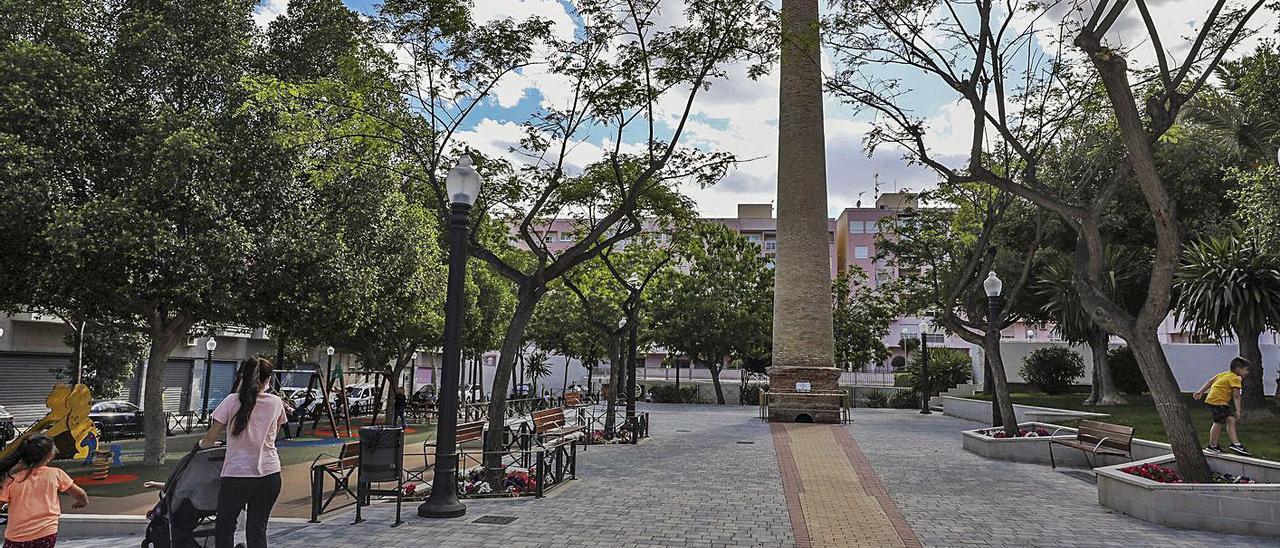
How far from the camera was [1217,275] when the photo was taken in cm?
1725

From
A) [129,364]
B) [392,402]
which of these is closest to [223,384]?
[129,364]

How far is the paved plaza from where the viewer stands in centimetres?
743

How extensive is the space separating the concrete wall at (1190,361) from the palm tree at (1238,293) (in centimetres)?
1446

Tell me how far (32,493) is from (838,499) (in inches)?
324

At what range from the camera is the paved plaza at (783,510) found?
743 cm

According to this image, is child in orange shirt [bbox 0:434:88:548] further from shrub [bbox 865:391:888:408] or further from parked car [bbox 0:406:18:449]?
shrub [bbox 865:391:888:408]

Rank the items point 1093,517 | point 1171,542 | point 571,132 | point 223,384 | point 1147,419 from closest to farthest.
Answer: point 1171,542
point 1093,517
point 571,132
point 1147,419
point 223,384

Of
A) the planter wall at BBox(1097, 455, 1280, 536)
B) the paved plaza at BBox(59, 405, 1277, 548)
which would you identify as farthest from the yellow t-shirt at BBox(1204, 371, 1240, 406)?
the paved plaza at BBox(59, 405, 1277, 548)

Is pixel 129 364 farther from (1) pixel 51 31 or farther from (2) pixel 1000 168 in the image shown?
(2) pixel 1000 168

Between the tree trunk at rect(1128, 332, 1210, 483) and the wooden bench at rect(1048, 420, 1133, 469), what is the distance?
2.56m

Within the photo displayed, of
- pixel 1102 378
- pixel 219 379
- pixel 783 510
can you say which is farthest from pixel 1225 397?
pixel 219 379

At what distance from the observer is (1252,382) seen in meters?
17.4

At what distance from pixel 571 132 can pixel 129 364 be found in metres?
24.4

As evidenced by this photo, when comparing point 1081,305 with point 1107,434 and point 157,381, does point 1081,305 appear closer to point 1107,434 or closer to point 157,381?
point 1107,434
